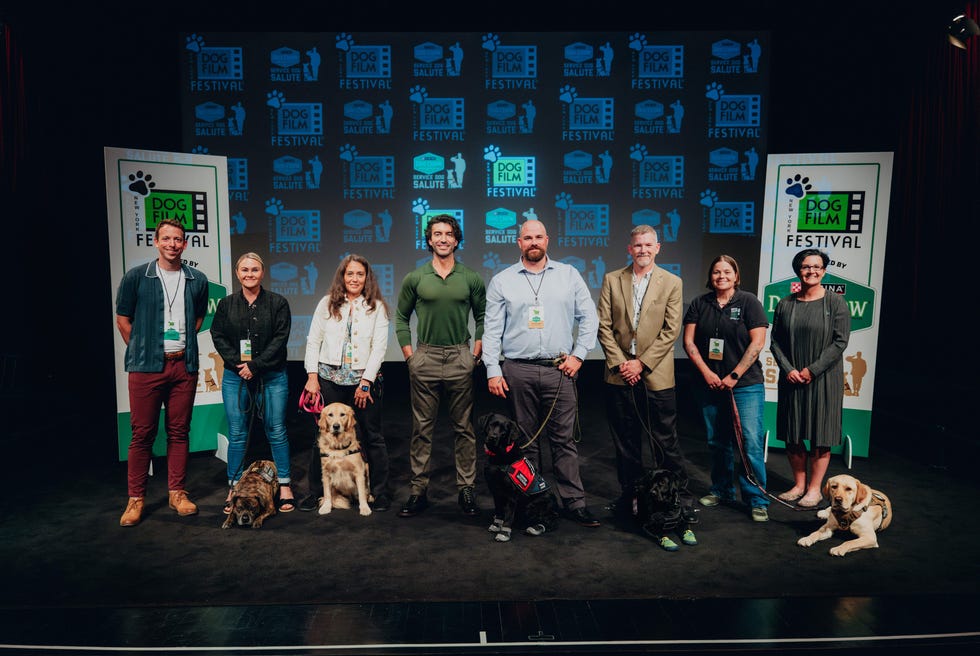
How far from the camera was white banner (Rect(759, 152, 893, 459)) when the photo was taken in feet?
13.9

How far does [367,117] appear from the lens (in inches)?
248

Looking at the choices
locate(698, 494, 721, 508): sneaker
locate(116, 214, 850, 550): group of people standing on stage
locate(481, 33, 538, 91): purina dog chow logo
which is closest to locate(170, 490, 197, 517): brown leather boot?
locate(116, 214, 850, 550): group of people standing on stage

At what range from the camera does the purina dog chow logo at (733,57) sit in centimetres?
611

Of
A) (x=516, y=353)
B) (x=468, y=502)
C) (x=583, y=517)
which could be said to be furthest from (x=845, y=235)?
(x=468, y=502)

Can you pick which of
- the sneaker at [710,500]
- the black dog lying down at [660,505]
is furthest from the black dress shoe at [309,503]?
the sneaker at [710,500]

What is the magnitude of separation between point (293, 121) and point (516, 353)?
428cm

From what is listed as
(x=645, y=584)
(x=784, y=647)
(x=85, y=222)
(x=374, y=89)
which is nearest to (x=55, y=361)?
(x=85, y=222)

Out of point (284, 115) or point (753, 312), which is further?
point (284, 115)

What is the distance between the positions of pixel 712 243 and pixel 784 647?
15.8ft

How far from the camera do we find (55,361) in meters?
6.63

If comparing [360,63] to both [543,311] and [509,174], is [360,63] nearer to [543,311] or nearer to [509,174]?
[509,174]

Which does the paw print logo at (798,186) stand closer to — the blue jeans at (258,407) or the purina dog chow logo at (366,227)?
the blue jeans at (258,407)

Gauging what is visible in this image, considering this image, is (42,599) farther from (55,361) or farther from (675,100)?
(675,100)

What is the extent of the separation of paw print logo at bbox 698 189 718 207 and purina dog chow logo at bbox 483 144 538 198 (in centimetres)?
171
